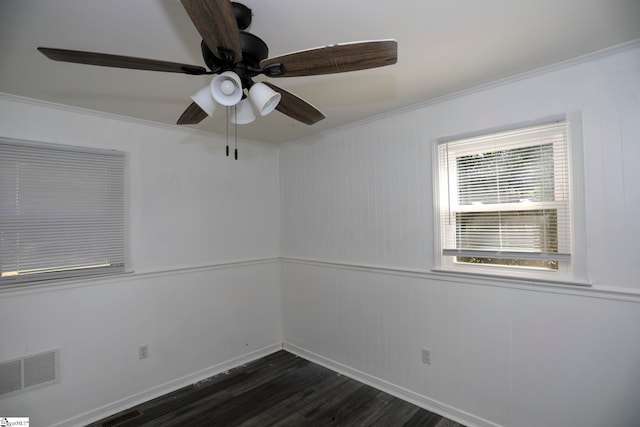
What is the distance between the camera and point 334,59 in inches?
47.0

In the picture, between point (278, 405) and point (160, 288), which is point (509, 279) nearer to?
point (278, 405)

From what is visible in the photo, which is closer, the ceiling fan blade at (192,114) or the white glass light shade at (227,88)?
the white glass light shade at (227,88)

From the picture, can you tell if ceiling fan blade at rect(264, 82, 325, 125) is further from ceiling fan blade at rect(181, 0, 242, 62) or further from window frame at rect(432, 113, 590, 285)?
window frame at rect(432, 113, 590, 285)

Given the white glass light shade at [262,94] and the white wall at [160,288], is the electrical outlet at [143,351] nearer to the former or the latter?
the white wall at [160,288]

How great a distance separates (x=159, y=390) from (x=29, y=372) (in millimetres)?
970

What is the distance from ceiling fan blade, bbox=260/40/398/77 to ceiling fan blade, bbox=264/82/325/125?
0.61 feet

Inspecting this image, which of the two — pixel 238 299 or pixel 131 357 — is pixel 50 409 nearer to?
pixel 131 357

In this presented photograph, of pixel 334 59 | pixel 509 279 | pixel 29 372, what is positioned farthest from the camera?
pixel 29 372

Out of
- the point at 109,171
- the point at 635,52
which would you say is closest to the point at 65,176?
the point at 109,171

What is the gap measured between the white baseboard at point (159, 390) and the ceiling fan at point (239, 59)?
260 centimetres

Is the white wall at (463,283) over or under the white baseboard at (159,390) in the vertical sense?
over

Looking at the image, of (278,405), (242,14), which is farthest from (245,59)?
(278,405)

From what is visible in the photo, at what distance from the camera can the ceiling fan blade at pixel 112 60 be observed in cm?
120

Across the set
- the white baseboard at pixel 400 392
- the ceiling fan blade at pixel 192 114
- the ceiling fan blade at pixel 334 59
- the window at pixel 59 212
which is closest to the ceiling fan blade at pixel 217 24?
the ceiling fan blade at pixel 334 59
